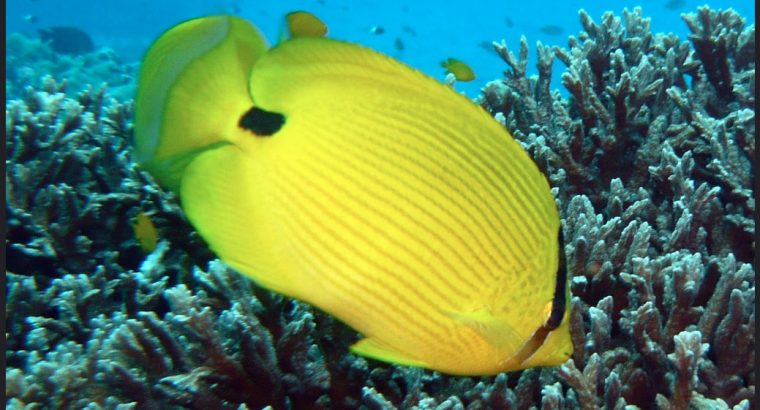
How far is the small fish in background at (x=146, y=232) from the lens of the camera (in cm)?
255

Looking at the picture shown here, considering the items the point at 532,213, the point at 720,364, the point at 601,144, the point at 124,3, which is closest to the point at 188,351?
the point at 532,213

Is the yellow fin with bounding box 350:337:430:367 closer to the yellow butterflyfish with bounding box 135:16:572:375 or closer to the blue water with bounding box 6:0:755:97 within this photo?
the yellow butterflyfish with bounding box 135:16:572:375

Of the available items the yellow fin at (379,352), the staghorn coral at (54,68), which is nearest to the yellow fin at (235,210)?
the yellow fin at (379,352)

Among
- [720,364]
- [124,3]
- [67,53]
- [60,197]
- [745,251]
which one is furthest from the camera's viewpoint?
Result: [124,3]

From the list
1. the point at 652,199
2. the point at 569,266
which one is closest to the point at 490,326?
the point at 569,266

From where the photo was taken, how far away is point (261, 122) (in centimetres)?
89

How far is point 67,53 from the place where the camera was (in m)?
20.6

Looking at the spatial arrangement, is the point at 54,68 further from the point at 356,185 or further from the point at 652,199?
the point at 356,185

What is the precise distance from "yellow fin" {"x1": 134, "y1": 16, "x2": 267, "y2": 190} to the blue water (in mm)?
20924

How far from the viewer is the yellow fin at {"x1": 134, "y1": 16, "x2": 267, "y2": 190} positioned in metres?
0.87

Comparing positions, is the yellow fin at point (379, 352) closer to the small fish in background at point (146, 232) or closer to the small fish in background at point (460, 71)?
the small fish in background at point (146, 232)

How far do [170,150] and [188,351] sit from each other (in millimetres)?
1238

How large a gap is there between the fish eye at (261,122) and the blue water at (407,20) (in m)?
20.9

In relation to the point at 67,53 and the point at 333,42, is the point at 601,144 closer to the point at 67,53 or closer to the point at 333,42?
Result: the point at 333,42
